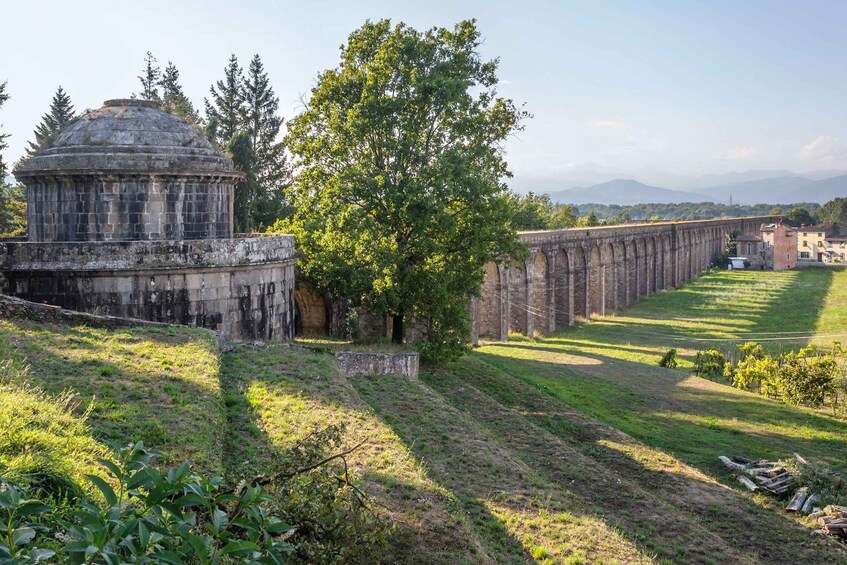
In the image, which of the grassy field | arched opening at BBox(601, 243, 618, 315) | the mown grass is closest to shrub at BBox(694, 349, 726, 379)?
Answer: the grassy field

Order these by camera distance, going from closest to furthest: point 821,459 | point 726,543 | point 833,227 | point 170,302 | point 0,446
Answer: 1. point 0,446
2. point 726,543
3. point 170,302
4. point 821,459
5. point 833,227

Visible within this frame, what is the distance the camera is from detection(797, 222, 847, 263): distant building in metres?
91.3

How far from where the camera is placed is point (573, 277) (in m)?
42.6

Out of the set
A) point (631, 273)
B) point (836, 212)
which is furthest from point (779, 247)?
point (836, 212)

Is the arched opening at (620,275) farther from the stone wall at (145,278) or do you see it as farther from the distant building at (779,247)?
the stone wall at (145,278)

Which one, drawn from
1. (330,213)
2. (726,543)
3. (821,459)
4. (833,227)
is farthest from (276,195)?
(833,227)

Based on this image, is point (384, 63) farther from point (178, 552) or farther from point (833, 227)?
point (833, 227)

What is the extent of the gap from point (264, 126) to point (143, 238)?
31804 millimetres

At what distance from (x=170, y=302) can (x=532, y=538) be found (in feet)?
→ 30.8

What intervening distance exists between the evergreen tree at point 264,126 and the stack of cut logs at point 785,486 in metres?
34.5

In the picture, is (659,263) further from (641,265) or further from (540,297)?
(540,297)

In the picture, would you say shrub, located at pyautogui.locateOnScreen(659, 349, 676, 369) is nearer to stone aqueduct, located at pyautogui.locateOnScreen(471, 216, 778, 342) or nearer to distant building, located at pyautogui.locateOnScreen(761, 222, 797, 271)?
stone aqueduct, located at pyautogui.locateOnScreen(471, 216, 778, 342)

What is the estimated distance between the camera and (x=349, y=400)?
1153 centimetres

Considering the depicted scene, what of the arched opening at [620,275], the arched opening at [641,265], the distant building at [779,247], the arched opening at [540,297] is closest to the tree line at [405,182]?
the arched opening at [540,297]
